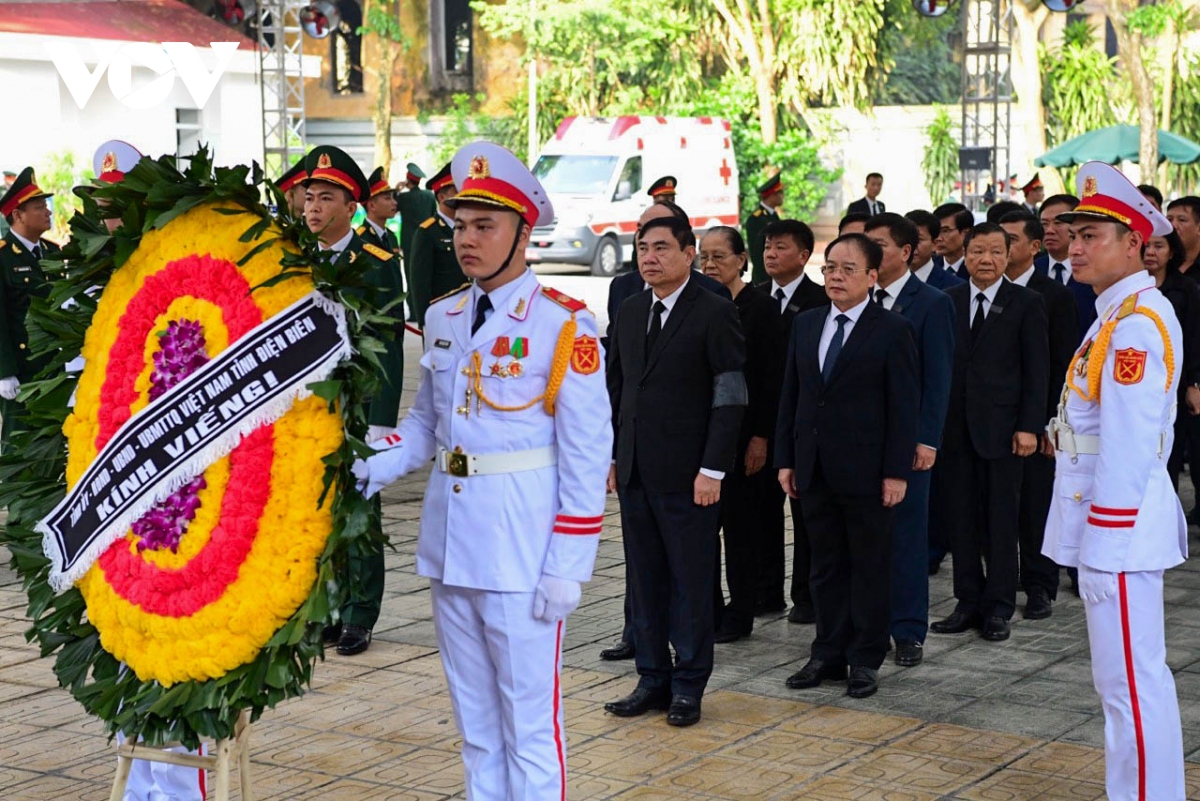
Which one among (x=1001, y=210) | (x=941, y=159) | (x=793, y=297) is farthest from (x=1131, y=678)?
(x=941, y=159)

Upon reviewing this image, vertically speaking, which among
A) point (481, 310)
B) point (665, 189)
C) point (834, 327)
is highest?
point (665, 189)

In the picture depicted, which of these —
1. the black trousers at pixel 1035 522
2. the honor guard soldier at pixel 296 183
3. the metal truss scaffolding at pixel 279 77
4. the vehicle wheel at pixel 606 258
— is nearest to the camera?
the honor guard soldier at pixel 296 183

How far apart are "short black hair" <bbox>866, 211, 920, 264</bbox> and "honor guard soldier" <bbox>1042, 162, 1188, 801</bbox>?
7.49 feet

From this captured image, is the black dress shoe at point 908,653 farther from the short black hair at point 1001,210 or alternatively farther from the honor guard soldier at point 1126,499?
the short black hair at point 1001,210

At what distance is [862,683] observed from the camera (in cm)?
629

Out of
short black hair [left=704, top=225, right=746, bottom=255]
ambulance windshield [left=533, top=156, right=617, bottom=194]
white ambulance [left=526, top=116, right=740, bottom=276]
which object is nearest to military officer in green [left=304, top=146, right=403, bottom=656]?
short black hair [left=704, top=225, right=746, bottom=255]

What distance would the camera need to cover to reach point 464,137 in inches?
1512

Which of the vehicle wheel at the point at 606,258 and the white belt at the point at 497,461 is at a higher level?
the white belt at the point at 497,461

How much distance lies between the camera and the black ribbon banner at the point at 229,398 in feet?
12.9

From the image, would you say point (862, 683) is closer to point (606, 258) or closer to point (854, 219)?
point (854, 219)

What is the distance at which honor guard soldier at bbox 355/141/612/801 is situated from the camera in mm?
4355

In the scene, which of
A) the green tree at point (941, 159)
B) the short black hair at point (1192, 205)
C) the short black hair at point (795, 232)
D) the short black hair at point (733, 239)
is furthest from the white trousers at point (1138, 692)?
the green tree at point (941, 159)

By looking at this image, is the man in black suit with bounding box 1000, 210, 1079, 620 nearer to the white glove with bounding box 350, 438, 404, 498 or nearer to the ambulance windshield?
the white glove with bounding box 350, 438, 404, 498

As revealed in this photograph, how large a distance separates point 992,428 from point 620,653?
1.92 meters
